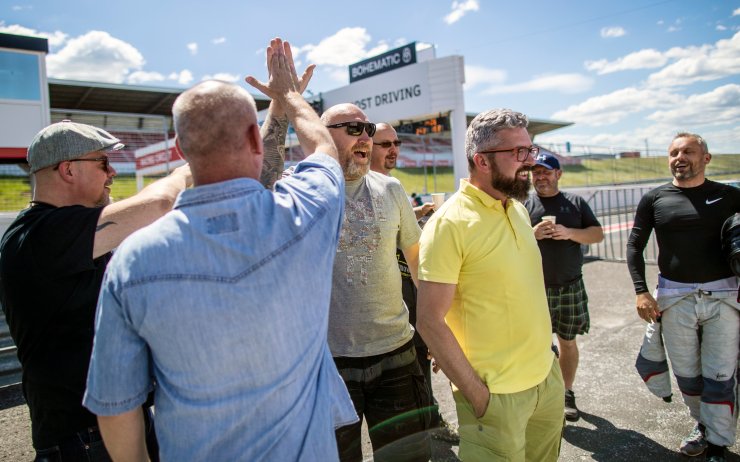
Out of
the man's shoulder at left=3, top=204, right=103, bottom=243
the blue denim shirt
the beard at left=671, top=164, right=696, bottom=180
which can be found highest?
the beard at left=671, top=164, right=696, bottom=180

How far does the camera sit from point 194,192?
1233 mm

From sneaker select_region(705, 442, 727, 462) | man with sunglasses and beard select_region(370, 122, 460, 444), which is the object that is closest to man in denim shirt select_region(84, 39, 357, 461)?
man with sunglasses and beard select_region(370, 122, 460, 444)

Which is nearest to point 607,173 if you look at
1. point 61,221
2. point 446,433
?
point 446,433

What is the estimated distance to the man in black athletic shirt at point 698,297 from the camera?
321 centimetres

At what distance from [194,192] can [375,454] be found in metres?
1.99

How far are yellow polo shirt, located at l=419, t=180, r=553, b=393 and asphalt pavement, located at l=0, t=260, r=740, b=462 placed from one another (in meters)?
1.61

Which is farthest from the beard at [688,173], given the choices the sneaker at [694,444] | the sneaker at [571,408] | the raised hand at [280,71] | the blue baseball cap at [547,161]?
the raised hand at [280,71]

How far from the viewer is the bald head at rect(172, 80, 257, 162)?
123 centimetres

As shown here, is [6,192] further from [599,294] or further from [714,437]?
[714,437]

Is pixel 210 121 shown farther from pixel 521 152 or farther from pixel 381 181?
pixel 381 181

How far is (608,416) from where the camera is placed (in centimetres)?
384

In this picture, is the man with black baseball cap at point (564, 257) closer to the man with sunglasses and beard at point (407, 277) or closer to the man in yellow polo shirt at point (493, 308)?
the man with sunglasses and beard at point (407, 277)

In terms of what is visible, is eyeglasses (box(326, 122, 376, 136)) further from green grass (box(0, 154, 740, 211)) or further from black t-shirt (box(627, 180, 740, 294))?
green grass (box(0, 154, 740, 211))

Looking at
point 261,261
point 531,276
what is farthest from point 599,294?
point 261,261
